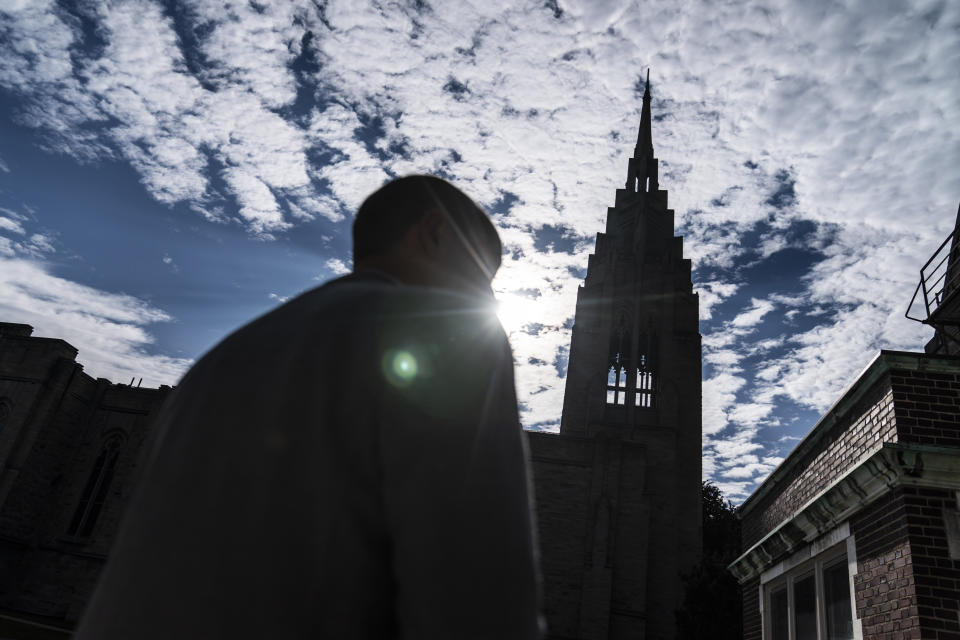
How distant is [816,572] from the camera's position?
7.59 meters

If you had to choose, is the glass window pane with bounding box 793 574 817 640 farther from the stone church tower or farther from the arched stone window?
the arched stone window

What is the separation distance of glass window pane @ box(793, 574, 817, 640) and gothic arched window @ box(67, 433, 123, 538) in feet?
82.9

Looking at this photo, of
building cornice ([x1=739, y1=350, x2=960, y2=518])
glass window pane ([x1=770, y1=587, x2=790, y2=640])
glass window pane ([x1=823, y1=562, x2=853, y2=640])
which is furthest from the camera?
glass window pane ([x1=770, y1=587, x2=790, y2=640])

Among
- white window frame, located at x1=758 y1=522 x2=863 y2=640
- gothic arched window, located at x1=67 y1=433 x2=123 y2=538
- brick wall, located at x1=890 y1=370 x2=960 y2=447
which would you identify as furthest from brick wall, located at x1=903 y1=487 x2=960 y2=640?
gothic arched window, located at x1=67 y1=433 x2=123 y2=538

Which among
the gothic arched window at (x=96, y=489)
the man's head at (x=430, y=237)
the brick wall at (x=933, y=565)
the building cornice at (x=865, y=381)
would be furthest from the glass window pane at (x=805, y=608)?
the gothic arched window at (x=96, y=489)

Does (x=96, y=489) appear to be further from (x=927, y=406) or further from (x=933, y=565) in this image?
(x=927, y=406)

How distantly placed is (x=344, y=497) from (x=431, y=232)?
0.64 m

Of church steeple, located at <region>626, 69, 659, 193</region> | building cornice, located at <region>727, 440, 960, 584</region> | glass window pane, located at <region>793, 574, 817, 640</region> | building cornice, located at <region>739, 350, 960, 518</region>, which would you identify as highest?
church steeple, located at <region>626, 69, 659, 193</region>

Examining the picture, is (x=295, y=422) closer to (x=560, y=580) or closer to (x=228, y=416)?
(x=228, y=416)

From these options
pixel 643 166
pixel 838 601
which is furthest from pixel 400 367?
pixel 643 166

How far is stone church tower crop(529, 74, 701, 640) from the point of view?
19781 millimetres

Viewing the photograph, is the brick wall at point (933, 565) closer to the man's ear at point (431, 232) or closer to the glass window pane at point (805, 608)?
the glass window pane at point (805, 608)

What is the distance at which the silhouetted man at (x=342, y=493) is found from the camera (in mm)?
872

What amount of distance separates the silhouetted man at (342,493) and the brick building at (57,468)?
25.8 metres
